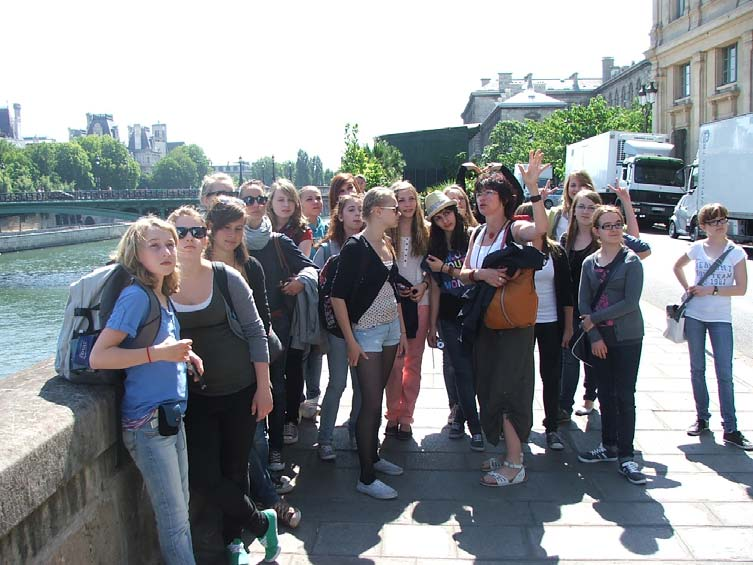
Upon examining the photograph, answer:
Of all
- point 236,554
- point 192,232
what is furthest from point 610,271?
point 236,554

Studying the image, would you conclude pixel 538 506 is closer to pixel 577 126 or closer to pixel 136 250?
pixel 136 250

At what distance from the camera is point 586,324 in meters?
4.43

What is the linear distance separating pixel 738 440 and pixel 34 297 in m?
A: 42.9

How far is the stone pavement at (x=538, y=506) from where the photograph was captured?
132 inches

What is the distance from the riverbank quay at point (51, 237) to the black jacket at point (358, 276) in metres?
68.8

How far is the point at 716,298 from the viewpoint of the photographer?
15.9 feet

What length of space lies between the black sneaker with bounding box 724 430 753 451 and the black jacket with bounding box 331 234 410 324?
2.57m

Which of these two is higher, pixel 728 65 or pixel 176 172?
pixel 176 172

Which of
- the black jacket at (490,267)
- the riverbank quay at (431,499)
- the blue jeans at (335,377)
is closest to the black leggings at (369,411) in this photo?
the riverbank quay at (431,499)

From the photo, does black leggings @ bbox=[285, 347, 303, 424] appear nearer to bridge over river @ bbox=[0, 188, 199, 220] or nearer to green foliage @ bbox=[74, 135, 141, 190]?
bridge over river @ bbox=[0, 188, 199, 220]

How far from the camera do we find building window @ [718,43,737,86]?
34.6 m

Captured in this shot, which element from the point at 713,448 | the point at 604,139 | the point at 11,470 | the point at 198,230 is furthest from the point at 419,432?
the point at 604,139

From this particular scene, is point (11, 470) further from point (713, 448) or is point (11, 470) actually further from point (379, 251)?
point (713, 448)

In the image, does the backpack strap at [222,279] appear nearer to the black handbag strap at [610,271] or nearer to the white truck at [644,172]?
the black handbag strap at [610,271]
